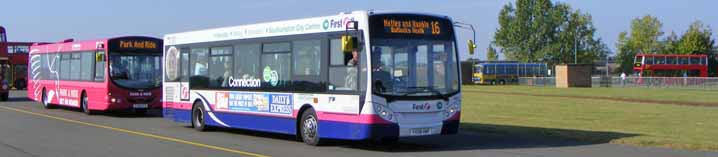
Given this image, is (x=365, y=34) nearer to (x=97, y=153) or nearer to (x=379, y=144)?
(x=379, y=144)

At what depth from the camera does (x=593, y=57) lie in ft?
381

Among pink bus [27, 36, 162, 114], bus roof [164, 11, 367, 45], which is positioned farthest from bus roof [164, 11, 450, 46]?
pink bus [27, 36, 162, 114]

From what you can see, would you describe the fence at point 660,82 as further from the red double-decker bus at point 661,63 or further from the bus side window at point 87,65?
the bus side window at point 87,65

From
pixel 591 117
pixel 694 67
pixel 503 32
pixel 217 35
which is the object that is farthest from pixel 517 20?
pixel 217 35

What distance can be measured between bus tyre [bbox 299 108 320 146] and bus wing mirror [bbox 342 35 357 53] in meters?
1.81

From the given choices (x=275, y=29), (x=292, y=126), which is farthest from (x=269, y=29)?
(x=292, y=126)

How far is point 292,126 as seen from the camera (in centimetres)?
1570

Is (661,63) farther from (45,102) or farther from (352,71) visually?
(352,71)

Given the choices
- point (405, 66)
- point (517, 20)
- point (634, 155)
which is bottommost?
point (634, 155)

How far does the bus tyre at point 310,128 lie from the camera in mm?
14945

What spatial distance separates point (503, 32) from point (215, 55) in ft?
337

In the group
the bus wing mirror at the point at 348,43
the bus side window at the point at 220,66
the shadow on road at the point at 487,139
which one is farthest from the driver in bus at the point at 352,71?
the bus side window at the point at 220,66

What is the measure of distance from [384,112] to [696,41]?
102097mm

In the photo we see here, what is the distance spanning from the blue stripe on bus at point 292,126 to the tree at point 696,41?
319ft
